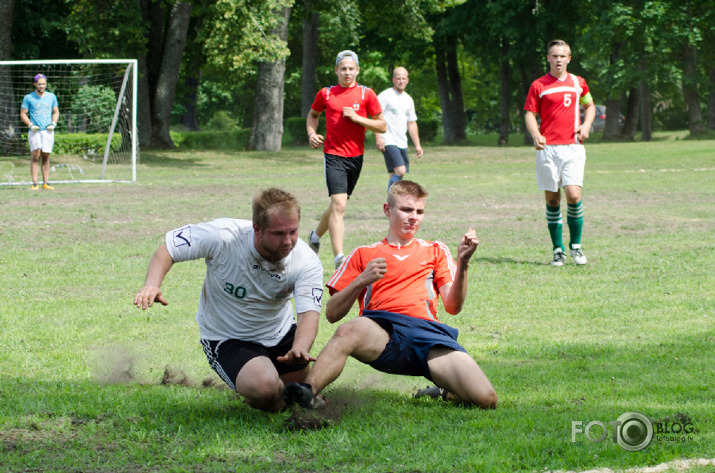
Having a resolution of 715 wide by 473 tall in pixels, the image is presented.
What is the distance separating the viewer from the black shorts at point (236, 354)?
496 cm

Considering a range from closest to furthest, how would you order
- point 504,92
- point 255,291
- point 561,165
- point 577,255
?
1. point 255,291
2. point 577,255
3. point 561,165
4. point 504,92

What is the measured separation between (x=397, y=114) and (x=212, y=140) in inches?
1451

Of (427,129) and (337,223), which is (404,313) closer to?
(337,223)

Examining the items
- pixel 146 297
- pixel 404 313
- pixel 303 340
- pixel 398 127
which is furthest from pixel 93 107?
pixel 303 340

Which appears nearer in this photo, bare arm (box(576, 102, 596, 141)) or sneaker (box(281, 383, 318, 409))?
sneaker (box(281, 383, 318, 409))

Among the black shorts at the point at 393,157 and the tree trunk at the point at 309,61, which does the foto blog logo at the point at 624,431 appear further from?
the tree trunk at the point at 309,61

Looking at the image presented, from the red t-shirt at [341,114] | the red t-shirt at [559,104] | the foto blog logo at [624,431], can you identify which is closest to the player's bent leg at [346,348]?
the foto blog logo at [624,431]

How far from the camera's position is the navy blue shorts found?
5.02 meters

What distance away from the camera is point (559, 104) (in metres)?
10.3

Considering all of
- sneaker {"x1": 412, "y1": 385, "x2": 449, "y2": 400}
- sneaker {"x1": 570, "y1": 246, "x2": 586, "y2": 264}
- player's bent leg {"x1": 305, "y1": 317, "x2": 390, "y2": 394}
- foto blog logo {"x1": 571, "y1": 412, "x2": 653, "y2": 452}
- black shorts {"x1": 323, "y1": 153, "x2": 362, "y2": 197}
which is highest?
black shorts {"x1": 323, "y1": 153, "x2": 362, "y2": 197}

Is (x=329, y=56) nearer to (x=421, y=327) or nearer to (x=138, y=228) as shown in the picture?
(x=138, y=228)

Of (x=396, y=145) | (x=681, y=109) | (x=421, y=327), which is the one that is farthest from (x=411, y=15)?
(x=681, y=109)

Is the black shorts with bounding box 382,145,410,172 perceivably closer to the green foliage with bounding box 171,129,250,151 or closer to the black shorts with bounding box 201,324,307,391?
the black shorts with bounding box 201,324,307,391

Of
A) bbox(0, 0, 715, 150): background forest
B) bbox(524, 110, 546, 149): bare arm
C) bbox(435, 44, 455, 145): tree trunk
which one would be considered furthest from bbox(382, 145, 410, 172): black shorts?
bbox(435, 44, 455, 145): tree trunk
